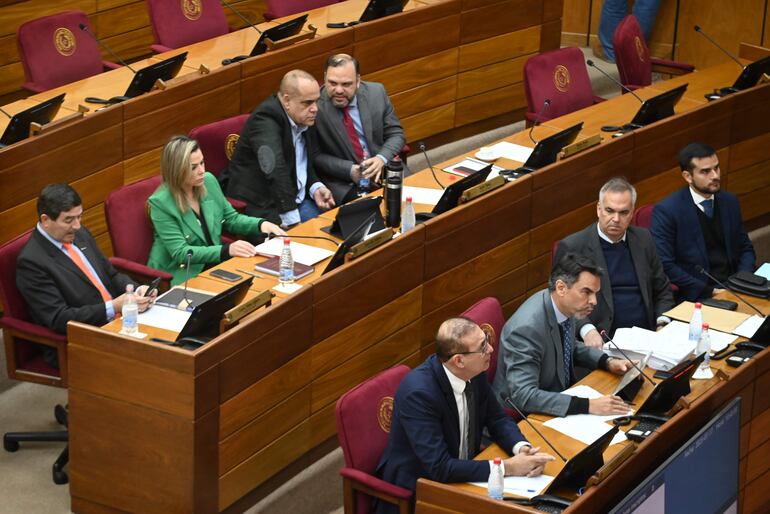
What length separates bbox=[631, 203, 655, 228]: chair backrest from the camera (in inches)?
199

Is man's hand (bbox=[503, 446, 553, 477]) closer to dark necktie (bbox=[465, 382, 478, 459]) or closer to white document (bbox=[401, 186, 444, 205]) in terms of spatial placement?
dark necktie (bbox=[465, 382, 478, 459])

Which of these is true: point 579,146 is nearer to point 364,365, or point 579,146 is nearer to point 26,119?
point 364,365

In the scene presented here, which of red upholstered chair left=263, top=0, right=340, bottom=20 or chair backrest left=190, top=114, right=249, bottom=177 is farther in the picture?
red upholstered chair left=263, top=0, right=340, bottom=20

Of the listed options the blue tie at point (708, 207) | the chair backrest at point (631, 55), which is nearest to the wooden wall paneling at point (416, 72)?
the chair backrest at point (631, 55)

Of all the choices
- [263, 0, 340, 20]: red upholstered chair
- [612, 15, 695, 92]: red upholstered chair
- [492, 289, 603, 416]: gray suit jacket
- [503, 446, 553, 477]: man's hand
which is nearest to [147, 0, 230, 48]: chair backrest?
[263, 0, 340, 20]: red upholstered chair

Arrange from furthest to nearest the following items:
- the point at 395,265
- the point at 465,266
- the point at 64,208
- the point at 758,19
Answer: the point at 758,19 → the point at 465,266 → the point at 395,265 → the point at 64,208

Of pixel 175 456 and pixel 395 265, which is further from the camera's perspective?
pixel 395 265

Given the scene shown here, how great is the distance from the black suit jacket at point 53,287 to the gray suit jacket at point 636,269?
1562mm

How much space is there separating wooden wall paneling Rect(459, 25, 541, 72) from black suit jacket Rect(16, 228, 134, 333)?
2.87 metres

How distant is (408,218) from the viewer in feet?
14.8

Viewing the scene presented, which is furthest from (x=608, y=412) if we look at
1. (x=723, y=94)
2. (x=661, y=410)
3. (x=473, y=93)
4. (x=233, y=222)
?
(x=473, y=93)

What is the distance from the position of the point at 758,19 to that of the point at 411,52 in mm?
2448

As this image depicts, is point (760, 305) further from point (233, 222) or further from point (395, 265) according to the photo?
point (233, 222)

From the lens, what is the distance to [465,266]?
15.7 feet
